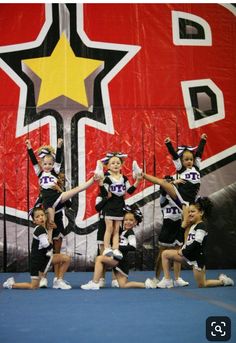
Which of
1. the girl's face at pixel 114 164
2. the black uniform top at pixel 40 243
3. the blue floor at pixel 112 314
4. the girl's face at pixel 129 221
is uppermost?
the girl's face at pixel 114 164

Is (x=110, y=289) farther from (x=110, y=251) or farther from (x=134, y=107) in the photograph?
(x=134, y=107)

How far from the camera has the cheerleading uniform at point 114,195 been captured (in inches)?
248

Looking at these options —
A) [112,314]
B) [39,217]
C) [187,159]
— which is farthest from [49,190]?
[112,314]

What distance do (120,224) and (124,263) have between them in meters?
0.47

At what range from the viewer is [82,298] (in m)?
5.29

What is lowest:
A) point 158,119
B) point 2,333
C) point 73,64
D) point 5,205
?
point 2,333

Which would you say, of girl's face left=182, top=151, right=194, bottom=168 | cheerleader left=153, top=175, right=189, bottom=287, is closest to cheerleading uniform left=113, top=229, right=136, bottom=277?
cheerleader left=153, top=175, right=189, bottom=287

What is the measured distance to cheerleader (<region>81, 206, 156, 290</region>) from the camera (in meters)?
6.07

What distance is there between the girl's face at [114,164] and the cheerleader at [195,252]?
0.80 m

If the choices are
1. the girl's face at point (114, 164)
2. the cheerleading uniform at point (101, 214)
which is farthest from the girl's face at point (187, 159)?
the cheerleading uniform at point (101, 214)

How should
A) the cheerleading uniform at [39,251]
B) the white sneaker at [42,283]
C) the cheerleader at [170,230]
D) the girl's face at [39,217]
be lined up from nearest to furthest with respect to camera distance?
the cheerleading uniform at [39,251] → the girl's face at [39,217] → the white sneaker at [42,283] → the cheerleader at [170,230]

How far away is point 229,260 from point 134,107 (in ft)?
7.82

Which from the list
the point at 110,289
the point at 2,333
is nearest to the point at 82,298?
the point at 110,289

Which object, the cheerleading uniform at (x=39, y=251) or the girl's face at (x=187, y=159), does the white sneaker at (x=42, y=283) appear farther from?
the girl's face at (x=187, y=159)
